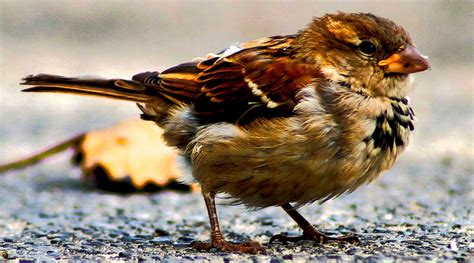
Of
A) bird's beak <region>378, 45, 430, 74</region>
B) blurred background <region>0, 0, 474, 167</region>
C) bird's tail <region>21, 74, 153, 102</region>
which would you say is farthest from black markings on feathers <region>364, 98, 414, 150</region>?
blurred background <region>0, 0, 474, 167</region>

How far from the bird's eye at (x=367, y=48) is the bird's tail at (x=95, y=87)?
1.33 meters

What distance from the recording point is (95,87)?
584cm

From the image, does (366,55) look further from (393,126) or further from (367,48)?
(393,126)

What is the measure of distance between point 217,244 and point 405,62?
4.42 ft

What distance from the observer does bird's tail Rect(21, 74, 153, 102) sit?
19.1ft

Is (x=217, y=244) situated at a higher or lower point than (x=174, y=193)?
lower

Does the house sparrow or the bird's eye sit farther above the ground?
the bird's eye

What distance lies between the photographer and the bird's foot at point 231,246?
197 inches

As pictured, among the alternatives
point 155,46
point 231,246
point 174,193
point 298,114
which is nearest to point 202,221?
point 174,193

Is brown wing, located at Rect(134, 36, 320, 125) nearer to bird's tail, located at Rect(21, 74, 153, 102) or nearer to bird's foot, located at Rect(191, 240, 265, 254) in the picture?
bird's tail, located at Rect(21, 74, 153, 102)

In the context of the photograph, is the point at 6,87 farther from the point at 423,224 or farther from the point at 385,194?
the point at 423,224

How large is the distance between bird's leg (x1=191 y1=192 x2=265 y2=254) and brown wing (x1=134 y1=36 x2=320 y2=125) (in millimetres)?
452

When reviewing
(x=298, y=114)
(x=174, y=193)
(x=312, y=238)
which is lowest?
(x=312, y=238)

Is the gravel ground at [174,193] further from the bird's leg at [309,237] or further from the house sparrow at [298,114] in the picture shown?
the house sparrow at [298,114]
